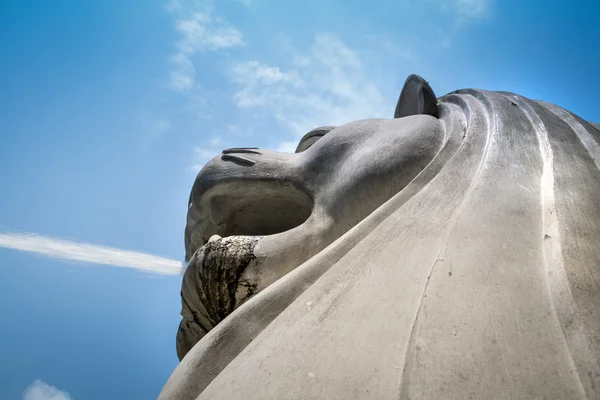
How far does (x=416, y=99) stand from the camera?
1.79 meters

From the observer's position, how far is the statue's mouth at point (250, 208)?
149cm

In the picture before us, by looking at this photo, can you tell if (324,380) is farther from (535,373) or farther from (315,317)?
(535,373)

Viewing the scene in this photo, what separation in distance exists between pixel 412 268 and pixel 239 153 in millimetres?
985

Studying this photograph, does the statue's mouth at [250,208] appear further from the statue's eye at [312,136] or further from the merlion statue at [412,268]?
the statue's eye at [312,136]

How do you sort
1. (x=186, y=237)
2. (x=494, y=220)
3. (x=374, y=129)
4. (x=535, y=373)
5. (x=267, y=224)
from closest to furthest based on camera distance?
(x=535, y=373) → (x=494, y=220) → (x=374, y=129) → (x=267, y=224) → (x=186, y=237)

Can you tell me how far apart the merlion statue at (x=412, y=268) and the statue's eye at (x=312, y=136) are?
30 cm

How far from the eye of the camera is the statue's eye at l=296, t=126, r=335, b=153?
1.78 metres

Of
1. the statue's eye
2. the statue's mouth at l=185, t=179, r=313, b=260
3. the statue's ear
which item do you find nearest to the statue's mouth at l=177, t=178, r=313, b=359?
the statue's mouth at l=185, t=179, r=313, b=260

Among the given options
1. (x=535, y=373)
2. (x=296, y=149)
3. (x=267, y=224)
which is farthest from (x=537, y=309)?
(x=296, y=149)

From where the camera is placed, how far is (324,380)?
2.06 feet

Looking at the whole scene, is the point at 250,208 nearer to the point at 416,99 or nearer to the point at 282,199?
the point at 282,199

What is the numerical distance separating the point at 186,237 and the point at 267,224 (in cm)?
50

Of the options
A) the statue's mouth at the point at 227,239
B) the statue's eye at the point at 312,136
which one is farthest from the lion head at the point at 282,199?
the statue's eye at the point at 312,136

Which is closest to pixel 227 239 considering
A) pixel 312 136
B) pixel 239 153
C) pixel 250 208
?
pixel 250 208
